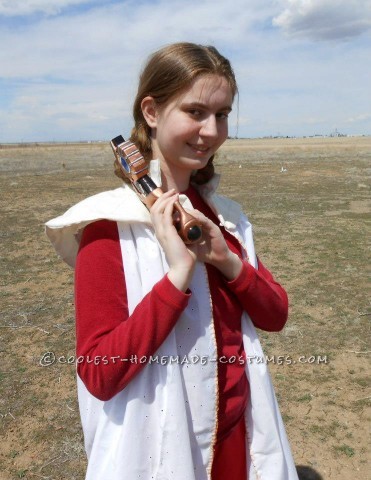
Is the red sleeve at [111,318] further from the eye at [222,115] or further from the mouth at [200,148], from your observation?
the eye at [222,115]

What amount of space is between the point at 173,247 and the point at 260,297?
478mm

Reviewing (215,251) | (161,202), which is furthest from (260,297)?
(161,202)

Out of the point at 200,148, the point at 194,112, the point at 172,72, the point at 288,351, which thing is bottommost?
the point at 288,351

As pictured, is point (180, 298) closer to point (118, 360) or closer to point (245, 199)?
point (118, 360)

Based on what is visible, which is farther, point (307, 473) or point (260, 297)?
point (307, 473)

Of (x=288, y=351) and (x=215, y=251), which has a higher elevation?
(x=215, y=251)

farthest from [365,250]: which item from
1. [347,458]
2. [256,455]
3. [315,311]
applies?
[256,455]

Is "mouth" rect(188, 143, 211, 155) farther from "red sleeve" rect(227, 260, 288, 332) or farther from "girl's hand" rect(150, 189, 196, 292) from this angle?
"red sleeve" rect(227, 260, 288, 332)

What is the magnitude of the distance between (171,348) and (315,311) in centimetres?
476

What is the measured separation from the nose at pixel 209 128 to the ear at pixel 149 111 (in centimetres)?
18

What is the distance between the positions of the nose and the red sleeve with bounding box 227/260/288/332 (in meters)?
0.46

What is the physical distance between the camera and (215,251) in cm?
144

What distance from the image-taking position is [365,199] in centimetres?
1432

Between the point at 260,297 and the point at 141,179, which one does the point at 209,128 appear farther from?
the point at 260,297
